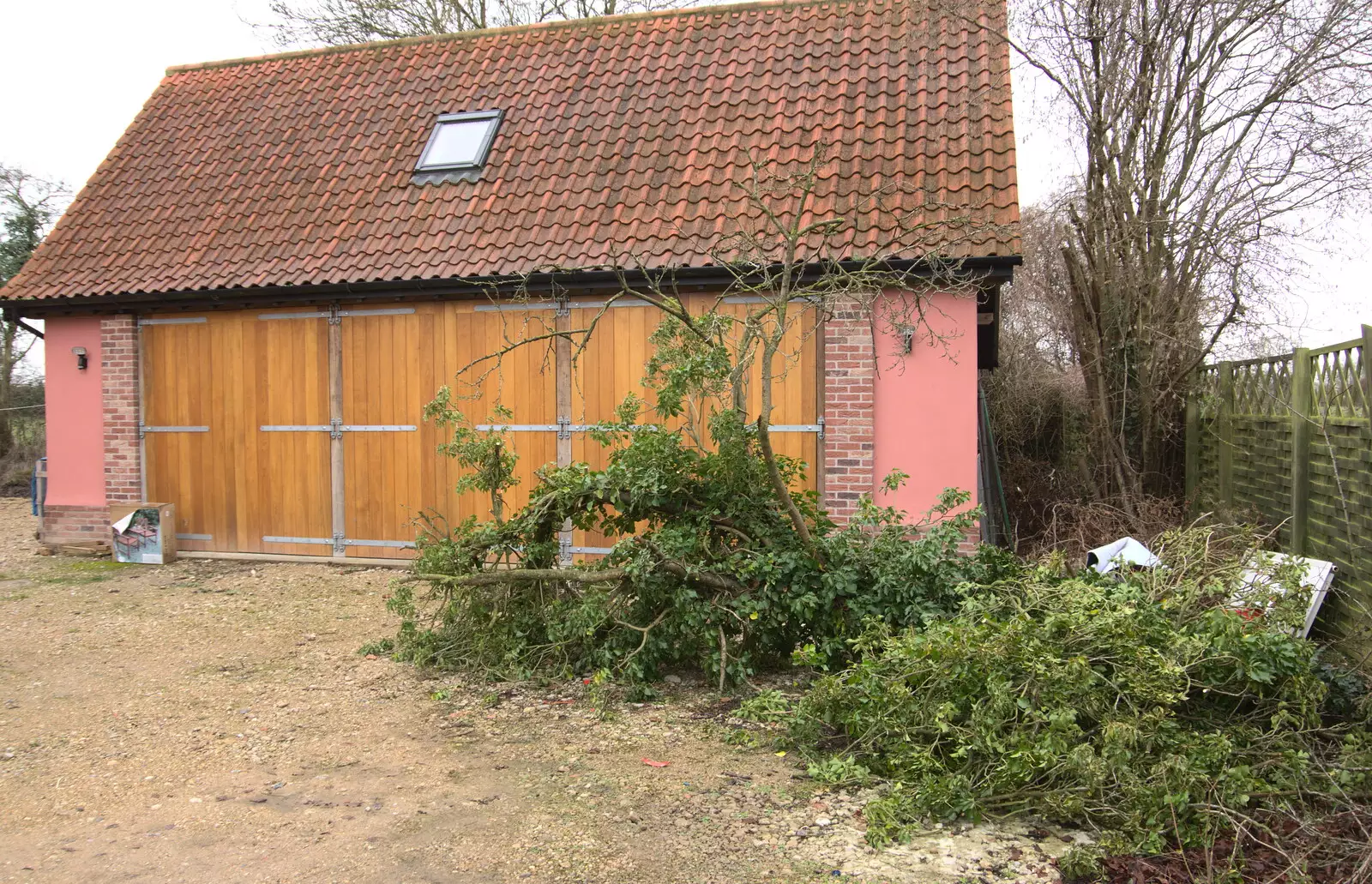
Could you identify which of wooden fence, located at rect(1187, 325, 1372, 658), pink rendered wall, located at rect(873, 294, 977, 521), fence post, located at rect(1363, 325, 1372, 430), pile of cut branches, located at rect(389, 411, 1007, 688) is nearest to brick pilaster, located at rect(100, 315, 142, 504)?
pile of cut branches, located at rect(389, 411, 1007, 688)

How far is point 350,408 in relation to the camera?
31.5 ft

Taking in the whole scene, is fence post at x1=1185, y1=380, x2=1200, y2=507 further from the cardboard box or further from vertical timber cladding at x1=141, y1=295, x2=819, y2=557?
the cardboard box

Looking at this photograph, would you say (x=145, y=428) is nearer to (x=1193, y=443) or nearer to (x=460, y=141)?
(x=460, y=141)

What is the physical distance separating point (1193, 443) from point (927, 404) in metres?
2.78

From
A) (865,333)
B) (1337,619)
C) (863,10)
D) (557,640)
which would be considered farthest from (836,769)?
(863,10)

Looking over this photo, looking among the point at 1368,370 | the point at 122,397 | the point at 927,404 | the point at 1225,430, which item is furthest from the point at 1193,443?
the point at 122,397

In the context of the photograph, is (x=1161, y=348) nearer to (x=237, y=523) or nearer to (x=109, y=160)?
(x=237, y=523)

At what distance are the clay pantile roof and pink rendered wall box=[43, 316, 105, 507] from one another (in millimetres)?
546

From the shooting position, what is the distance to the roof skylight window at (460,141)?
1010cm

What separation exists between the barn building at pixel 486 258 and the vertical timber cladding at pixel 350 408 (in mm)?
27

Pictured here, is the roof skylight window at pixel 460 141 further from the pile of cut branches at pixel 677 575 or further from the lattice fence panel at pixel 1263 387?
the lattice fence panel at pixel 1263 387

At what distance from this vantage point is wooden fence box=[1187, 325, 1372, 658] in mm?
5129

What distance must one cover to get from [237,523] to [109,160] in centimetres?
474

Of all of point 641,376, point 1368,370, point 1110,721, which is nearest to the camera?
point 1110,721
